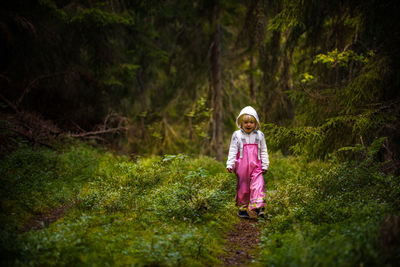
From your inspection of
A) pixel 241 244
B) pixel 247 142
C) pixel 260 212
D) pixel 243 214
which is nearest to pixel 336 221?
pixel 241 244

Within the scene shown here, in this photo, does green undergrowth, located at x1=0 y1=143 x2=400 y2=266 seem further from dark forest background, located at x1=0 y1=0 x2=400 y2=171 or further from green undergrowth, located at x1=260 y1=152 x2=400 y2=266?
dark forest background, located at x1=0 y1=0 x2=400 y2=171

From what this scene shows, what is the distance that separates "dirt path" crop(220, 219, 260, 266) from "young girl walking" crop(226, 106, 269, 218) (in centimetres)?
54

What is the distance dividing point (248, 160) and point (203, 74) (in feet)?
24.2

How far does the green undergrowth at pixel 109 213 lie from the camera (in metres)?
2.95

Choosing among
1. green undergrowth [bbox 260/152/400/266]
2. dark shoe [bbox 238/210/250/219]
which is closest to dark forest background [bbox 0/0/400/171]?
green undergrowth [bbox 260/152/400/266]

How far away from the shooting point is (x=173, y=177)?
619 cm

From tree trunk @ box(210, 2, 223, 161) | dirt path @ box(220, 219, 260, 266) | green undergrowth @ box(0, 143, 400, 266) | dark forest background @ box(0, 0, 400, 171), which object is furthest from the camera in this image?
tree trunk @ box(210, 2, 223, 161)

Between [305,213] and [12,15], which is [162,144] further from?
[305,213]

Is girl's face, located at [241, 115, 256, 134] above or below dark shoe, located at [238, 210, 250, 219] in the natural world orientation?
above

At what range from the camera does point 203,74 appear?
12.2 m

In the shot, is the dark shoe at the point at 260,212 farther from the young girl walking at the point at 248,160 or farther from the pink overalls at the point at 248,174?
the pink overalls at the point at 248,174

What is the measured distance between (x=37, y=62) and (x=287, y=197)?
9.54 m

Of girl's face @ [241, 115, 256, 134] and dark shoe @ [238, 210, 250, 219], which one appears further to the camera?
girl's face @ [241, 115, 256, 134]

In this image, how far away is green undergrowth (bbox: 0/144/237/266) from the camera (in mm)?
2953
